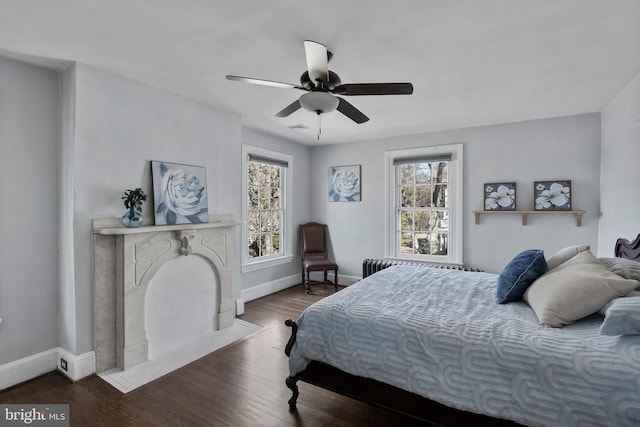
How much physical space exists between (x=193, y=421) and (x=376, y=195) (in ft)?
12.6

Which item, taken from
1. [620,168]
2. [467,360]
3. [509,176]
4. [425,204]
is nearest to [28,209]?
[467,360]

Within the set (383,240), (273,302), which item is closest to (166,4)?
(273,302)

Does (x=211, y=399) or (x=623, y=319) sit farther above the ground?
(x=623, y=319)

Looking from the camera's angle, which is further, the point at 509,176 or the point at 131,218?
the point at 509,176

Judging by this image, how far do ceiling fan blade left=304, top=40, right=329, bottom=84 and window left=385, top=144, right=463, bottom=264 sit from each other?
292 cm

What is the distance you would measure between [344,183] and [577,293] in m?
3.81

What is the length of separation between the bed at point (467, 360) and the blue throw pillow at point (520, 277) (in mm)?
63

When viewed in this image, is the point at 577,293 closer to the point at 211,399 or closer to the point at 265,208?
the point at 211,399

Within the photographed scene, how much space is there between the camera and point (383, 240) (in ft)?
16.0

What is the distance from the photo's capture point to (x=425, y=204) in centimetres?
466

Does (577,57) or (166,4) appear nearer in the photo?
(166,4)

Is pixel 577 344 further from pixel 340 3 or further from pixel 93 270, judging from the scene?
pixel 93 270

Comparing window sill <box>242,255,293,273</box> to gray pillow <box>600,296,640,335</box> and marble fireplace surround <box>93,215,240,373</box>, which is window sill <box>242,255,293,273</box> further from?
gray pillow <box>600,296,640,335</box>

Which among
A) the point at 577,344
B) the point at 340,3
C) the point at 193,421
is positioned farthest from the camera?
the point at 193,421
